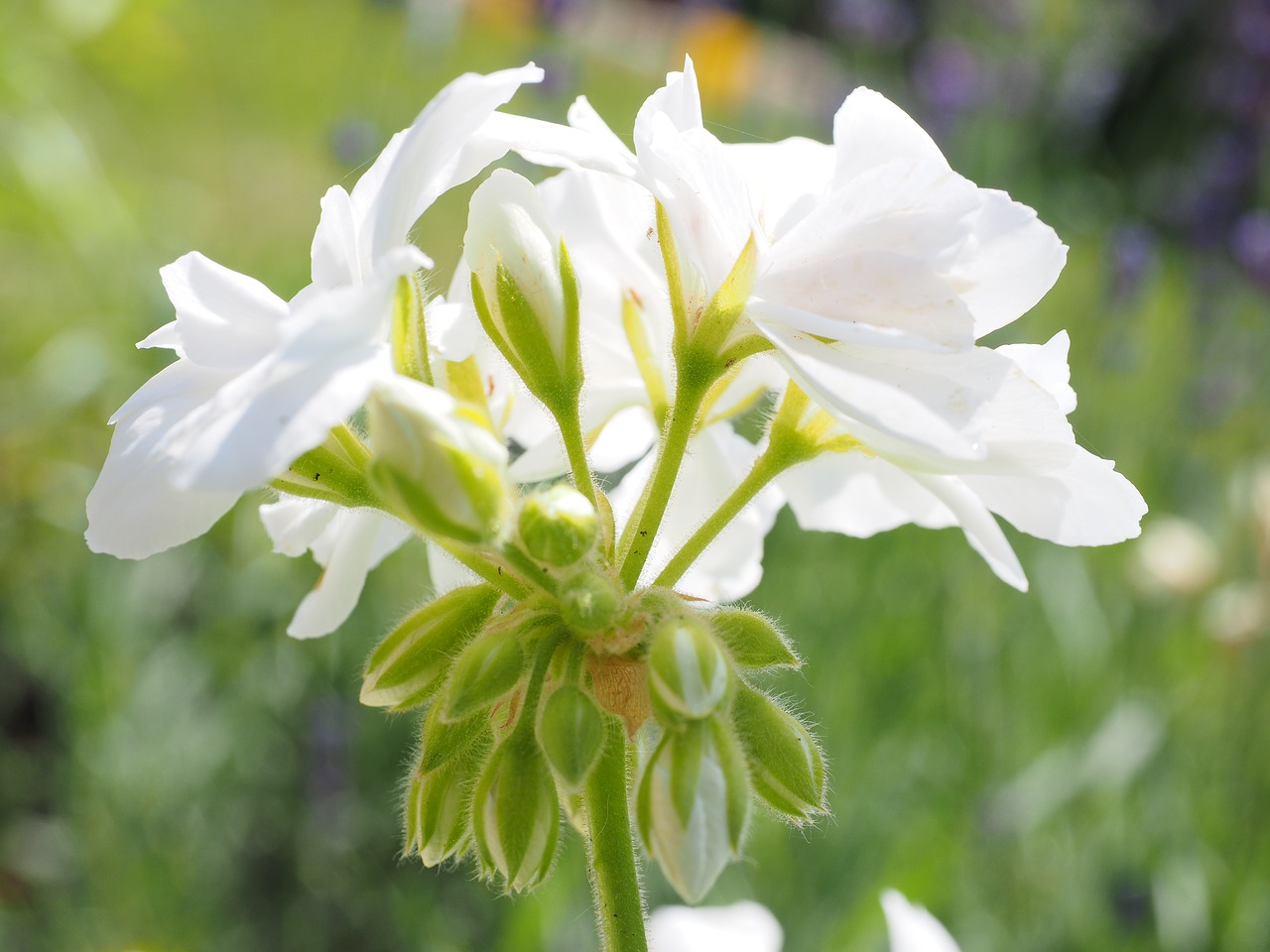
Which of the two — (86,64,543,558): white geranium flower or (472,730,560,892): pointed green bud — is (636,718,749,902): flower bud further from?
(86,64,543,558): white geranium flower

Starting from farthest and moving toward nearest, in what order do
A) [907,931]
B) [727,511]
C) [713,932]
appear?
[713,932] → [907,931] → [727,511]

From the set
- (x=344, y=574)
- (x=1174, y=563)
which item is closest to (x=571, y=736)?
(x=344, y=574)

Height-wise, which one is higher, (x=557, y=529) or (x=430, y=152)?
(x=430, y=152)

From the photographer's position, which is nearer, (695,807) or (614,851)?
(695,807)

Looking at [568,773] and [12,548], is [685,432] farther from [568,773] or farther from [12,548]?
[12,548]

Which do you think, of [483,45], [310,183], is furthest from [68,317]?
[483,45]

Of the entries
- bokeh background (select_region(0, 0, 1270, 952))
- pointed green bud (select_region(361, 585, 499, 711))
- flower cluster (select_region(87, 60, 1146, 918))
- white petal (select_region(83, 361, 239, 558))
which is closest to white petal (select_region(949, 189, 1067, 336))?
flower cluster (select_region(87, 60, 1146, 918))

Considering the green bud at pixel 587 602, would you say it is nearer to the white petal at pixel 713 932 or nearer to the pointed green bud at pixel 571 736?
the pointed green bud at pixel 571 736

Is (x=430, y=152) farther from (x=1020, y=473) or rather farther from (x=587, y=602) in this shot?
→ (x=1020, y=473)
